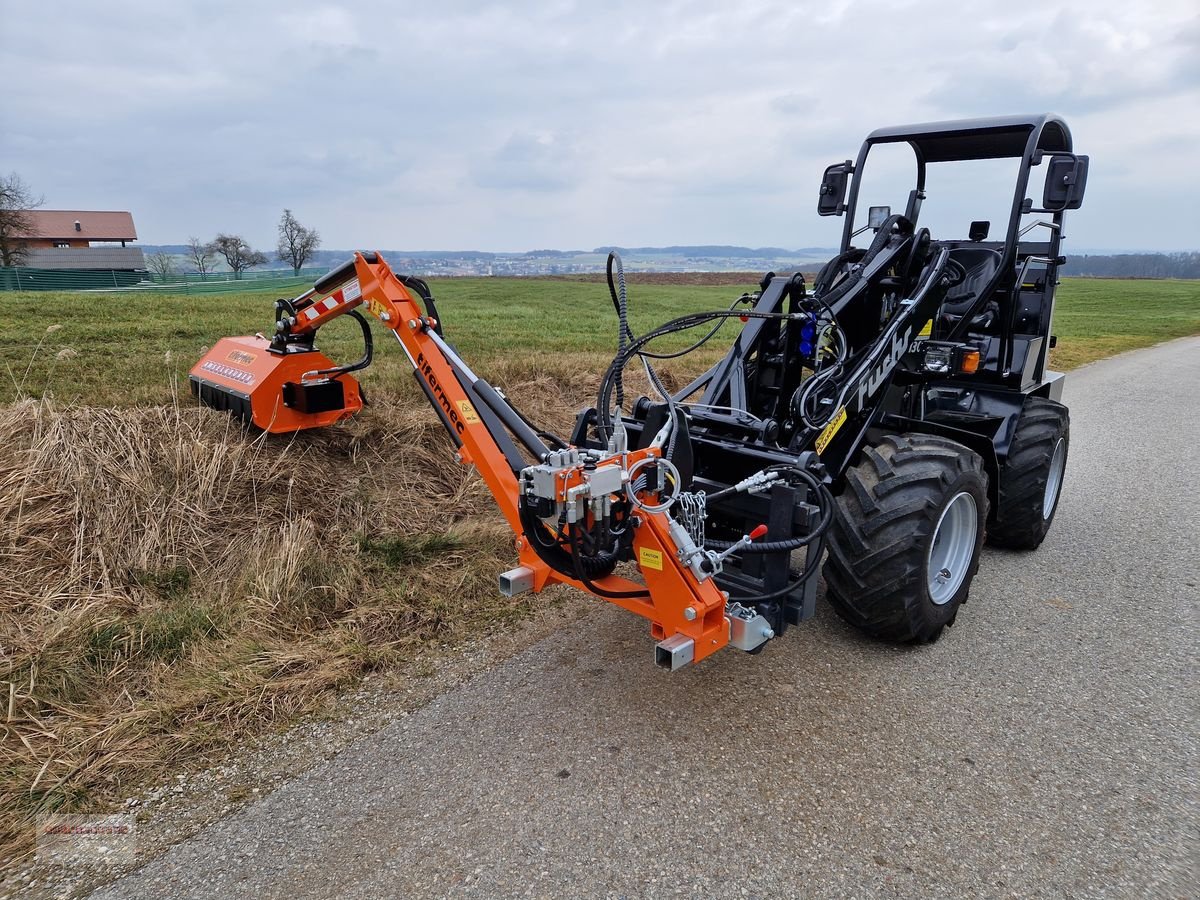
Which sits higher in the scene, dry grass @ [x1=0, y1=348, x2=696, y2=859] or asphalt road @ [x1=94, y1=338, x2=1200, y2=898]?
dry grass @ [x1=0, y1=348, x2=696, y2=859]

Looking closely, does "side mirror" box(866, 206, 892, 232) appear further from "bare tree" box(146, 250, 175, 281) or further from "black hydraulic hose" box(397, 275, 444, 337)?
"bare tree" box(146, 250, 175, 281)

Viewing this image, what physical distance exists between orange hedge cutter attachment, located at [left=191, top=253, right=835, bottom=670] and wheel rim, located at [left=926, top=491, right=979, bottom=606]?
1.31 m

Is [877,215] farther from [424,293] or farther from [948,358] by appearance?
[424,293]

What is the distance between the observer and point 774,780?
2.99 metres

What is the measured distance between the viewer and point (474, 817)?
9.11 feet

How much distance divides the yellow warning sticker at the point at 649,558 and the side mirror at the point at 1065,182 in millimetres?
3712

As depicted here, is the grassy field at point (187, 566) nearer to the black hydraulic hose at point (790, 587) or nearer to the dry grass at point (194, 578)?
the dry grass at point (194, 578)

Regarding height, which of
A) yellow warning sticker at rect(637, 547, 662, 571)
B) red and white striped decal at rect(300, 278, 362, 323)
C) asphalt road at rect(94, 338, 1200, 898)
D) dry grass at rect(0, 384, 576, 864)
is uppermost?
red and white striped decal at rect(300, 278, 362, 323)

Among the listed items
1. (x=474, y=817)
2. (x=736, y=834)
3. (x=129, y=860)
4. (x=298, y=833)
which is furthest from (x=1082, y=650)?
(x=129, y=860)

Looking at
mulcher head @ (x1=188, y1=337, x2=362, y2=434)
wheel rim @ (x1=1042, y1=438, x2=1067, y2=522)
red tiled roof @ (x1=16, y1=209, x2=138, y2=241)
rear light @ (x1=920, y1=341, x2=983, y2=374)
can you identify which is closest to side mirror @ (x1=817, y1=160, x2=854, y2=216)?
rear light @ (x1=920, y1=341, x2=983, y2=374)

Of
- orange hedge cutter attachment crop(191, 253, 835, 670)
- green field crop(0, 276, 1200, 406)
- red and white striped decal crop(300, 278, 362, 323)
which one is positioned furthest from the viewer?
green field crop(0, 276, 1200, 406)

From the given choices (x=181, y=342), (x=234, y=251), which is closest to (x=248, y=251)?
(x=234, y=251)

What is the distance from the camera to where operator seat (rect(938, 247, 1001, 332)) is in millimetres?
5457

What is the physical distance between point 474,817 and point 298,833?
0.61 metres
